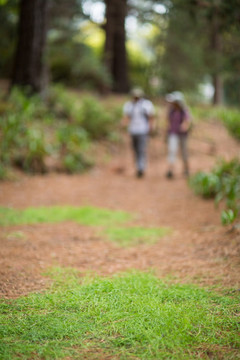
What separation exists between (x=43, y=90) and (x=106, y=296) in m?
9.52

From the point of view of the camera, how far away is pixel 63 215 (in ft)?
18.5

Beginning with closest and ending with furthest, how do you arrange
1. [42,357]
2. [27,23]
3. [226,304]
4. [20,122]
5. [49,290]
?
[42,357] → [226,304] → [49,290] → [20,122] → [27,23]

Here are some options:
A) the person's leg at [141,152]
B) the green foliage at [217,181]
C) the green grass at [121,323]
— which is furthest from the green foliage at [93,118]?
the green grass at [121,323]

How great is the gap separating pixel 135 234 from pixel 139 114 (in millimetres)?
5040

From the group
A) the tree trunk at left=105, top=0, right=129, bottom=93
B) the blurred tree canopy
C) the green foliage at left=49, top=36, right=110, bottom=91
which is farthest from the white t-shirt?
A: the tree trunk at left=105, top=0, right=129, bottom=93

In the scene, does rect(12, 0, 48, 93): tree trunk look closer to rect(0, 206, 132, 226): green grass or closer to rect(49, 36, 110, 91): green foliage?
rect(49, 36, 110, 91): green foliage

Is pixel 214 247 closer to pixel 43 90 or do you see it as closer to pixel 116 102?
pixel 43 90

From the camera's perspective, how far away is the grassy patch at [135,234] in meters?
4.52

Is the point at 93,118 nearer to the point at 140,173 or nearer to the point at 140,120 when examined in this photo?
the point at 140,120

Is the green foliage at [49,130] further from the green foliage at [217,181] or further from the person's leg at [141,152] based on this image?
the green foliage at [217,181]

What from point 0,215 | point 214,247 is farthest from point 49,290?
point 0,215

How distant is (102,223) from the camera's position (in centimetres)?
529

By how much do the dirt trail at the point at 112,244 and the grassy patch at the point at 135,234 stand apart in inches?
5.8

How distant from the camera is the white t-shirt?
9.12m
